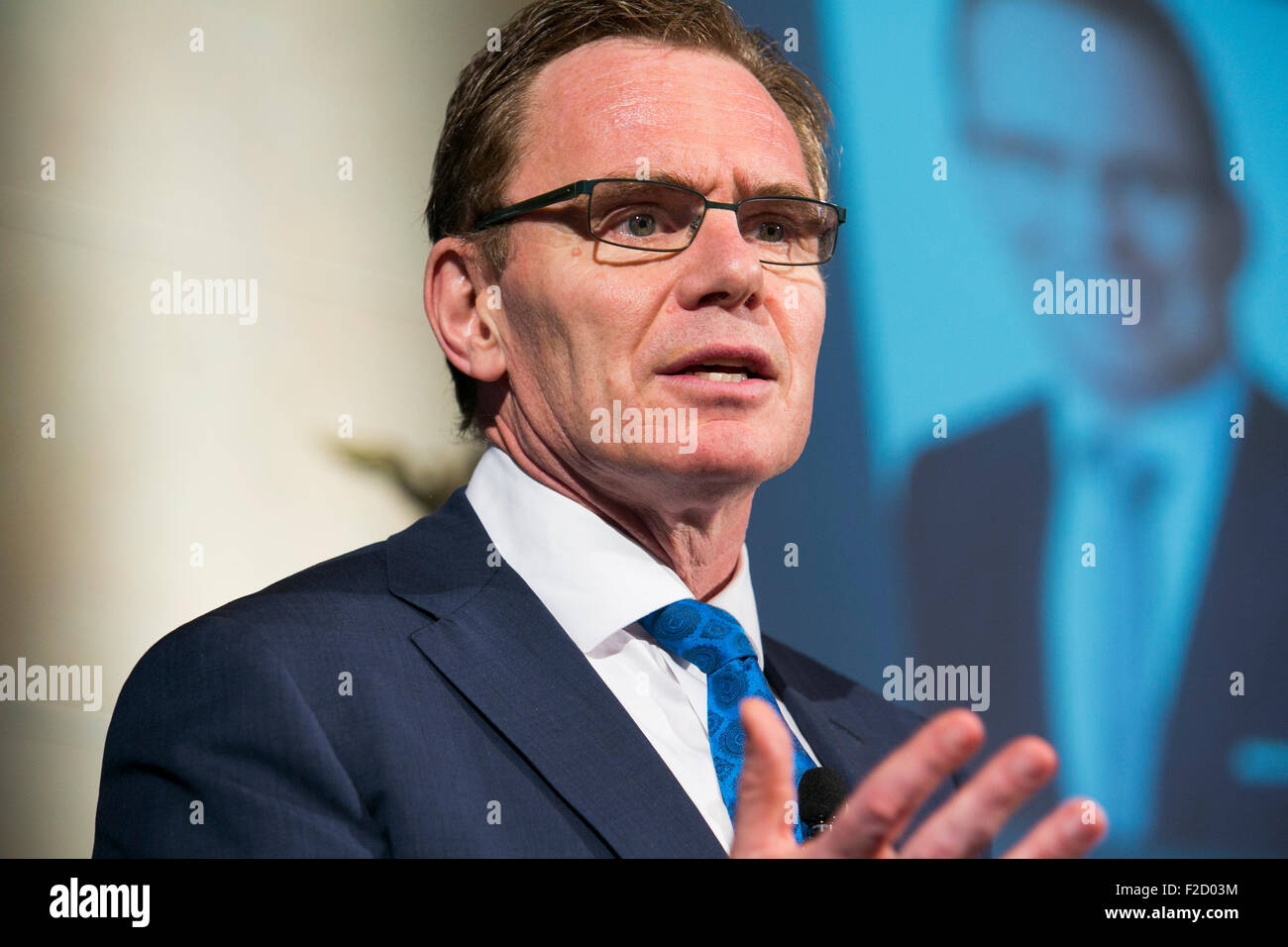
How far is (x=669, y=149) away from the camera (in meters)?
1.96

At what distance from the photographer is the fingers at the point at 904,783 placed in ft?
3.66

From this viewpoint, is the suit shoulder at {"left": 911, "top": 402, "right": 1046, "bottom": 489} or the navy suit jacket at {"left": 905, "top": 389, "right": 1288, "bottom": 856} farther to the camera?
the suit shoulder at {"left": 911, "top": 402, "right": 1046, "bottom": 489}

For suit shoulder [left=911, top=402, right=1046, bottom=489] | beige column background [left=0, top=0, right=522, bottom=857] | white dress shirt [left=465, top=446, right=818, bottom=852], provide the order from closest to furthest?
white dress shirt [left=465, top=446, right=818, bottom=852]
beige column background [left=0, top=0, right=522, bottom=857]
suit shoulder [left=911, top=402, right=1046, bottom=489]

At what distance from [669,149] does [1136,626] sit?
1586 mm

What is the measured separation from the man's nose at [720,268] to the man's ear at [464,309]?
1.13ft

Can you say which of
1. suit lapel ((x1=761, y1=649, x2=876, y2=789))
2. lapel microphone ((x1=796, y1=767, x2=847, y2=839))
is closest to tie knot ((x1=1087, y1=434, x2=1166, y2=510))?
suit lapel ((x1=761, y1=649, x2=876, y2=789))

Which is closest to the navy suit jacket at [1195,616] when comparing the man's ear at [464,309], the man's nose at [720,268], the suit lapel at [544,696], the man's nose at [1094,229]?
the man's nose at [1094,229]

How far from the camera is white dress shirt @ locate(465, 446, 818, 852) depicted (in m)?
1.78

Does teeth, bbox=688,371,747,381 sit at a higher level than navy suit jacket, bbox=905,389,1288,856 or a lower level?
higher

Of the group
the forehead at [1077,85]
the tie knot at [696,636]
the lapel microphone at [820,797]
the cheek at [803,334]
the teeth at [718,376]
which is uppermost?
the forehead at [1077,85]

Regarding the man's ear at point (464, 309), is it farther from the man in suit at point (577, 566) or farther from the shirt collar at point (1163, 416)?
the shirt collar at point (1163, 416)

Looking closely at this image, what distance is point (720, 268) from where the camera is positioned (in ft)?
6.23

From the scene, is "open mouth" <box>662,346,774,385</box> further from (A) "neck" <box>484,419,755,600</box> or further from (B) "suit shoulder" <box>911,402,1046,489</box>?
(B) "suit shoulder" <box>911,402,1046,489</box>
